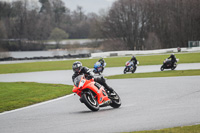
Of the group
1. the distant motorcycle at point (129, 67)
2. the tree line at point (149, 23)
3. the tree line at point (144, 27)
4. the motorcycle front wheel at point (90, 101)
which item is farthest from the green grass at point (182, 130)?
the tree line at point (149, 23)

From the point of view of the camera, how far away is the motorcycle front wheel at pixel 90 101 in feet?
32.0

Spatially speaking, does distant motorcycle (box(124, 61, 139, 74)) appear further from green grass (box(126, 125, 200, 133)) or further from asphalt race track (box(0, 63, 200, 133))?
green grass (box(126, 125, 200, 133))

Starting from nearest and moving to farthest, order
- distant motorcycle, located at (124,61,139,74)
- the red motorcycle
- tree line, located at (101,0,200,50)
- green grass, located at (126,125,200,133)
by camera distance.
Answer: green grass, located at (126,125,200,133) < the red motorcycle < distant motorcycle, located at (124,61,139,74) < tree line, located at (101,0,200,50)

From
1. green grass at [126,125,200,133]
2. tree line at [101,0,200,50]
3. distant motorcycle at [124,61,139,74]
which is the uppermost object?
tree line at [101,0,200,50]

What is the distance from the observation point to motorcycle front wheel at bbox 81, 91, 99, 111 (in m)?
9.75

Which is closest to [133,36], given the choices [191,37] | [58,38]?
[191,37]

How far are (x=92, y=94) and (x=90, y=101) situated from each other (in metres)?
0.36

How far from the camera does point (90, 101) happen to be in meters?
9.87

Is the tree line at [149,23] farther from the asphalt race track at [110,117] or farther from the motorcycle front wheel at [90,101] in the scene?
the motorcycle front wheel at [90,101]

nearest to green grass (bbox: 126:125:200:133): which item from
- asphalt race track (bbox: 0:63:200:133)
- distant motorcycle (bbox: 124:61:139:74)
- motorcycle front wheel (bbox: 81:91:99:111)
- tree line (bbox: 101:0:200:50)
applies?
asphalt race track (bbox: 0:63:200:133)

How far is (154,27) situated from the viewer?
97438 millimetres

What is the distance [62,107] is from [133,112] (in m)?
3.07

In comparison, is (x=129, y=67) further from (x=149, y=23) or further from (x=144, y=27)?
(x=149, y=23)

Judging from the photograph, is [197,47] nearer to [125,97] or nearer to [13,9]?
[125,97]
